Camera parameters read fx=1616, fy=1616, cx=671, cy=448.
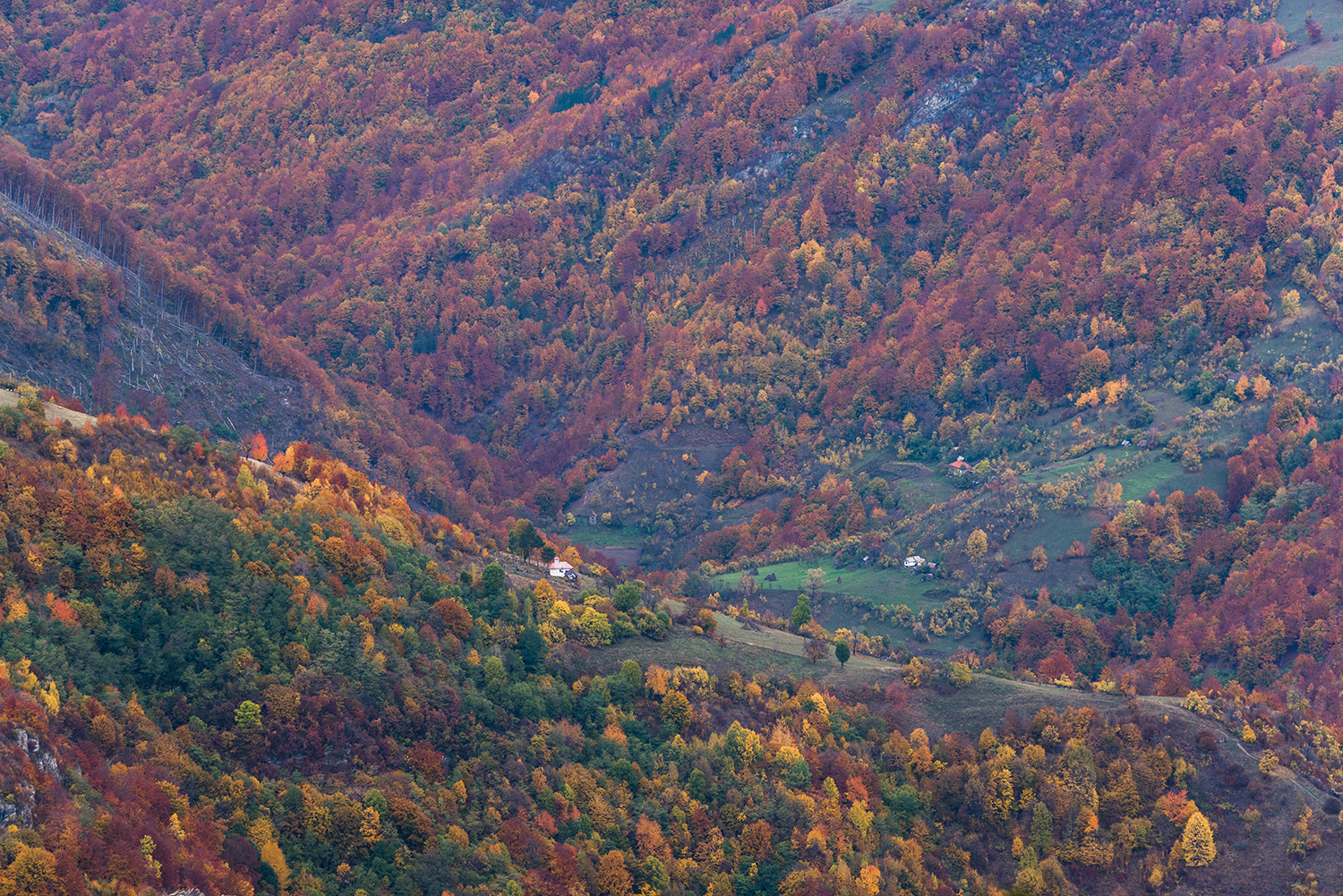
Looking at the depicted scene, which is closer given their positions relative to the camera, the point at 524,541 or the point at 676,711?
the point at 676,711

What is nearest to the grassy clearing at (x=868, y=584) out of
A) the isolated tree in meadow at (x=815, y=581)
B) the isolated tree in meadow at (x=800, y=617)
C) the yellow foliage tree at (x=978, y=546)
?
the isolated tree in meadow at (x=815, y=581)

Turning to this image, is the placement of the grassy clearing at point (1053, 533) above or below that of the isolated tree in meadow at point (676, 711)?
below

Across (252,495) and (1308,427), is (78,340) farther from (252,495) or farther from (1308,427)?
(1308,427)

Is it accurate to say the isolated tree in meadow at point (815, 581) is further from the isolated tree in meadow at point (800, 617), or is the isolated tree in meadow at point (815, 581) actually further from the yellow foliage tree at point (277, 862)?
the yellow foliage tree at point (277, 862)

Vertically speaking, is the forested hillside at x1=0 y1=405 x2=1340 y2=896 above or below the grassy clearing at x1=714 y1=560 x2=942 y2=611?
above

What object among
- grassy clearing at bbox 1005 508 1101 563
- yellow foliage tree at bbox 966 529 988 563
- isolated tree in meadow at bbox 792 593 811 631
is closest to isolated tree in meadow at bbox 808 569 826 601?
yellow foliage tree at bbox 966 529 988 563

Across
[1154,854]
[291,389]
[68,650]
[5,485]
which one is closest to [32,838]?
[68,650]

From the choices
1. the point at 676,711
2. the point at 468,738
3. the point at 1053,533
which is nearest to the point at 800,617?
the point at 676,711

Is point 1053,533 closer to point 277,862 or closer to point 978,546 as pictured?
point 978,546

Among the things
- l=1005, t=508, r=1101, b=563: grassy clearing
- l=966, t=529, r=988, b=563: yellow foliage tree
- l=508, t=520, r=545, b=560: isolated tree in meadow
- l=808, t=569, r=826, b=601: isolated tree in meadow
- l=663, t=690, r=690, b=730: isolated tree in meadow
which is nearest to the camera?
l=663, t=690, r=690, b=730: isolated tree in meadow

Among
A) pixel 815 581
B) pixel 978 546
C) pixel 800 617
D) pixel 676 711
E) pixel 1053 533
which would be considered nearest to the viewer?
pixel 676 711

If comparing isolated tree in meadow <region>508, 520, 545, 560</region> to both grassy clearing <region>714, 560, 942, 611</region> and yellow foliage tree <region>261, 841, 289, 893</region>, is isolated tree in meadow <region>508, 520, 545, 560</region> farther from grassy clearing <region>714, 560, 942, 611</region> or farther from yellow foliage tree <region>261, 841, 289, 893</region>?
yellow foliage tree <region>261, 841, 289, 893</region>
